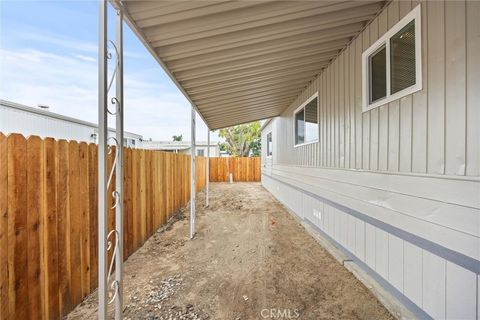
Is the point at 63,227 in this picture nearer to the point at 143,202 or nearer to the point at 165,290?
the point at 165,290

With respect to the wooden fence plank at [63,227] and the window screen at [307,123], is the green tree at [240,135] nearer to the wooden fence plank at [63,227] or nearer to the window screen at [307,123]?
the window screen at [307,123]

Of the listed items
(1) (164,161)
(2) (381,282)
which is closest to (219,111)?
(1) (164,161)

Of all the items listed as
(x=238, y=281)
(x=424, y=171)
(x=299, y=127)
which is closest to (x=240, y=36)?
(x=424, y=171)

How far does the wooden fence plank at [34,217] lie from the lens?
1730 mm

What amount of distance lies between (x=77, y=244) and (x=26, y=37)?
417 centimetres

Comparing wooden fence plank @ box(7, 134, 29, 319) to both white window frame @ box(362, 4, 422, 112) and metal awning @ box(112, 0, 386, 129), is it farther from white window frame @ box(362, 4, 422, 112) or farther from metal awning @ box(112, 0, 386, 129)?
white window frame @ box(362, 4, 422, 112)

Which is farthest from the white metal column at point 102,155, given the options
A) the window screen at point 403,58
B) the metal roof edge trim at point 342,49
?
the metal roof edge trim at point 342,49

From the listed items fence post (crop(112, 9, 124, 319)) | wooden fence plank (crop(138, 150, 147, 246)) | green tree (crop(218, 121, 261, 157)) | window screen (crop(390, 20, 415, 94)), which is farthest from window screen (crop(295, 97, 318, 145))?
green tree (crop(218, 121, 261, 157))

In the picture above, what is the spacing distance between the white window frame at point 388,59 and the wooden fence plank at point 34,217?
10.8 feet

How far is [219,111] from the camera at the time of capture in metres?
5.80

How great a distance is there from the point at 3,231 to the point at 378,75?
381cm

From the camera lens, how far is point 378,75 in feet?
9.08

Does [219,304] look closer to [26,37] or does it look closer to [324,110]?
[324,110]

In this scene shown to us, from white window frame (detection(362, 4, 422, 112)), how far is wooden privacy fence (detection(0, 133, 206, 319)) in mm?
3241
